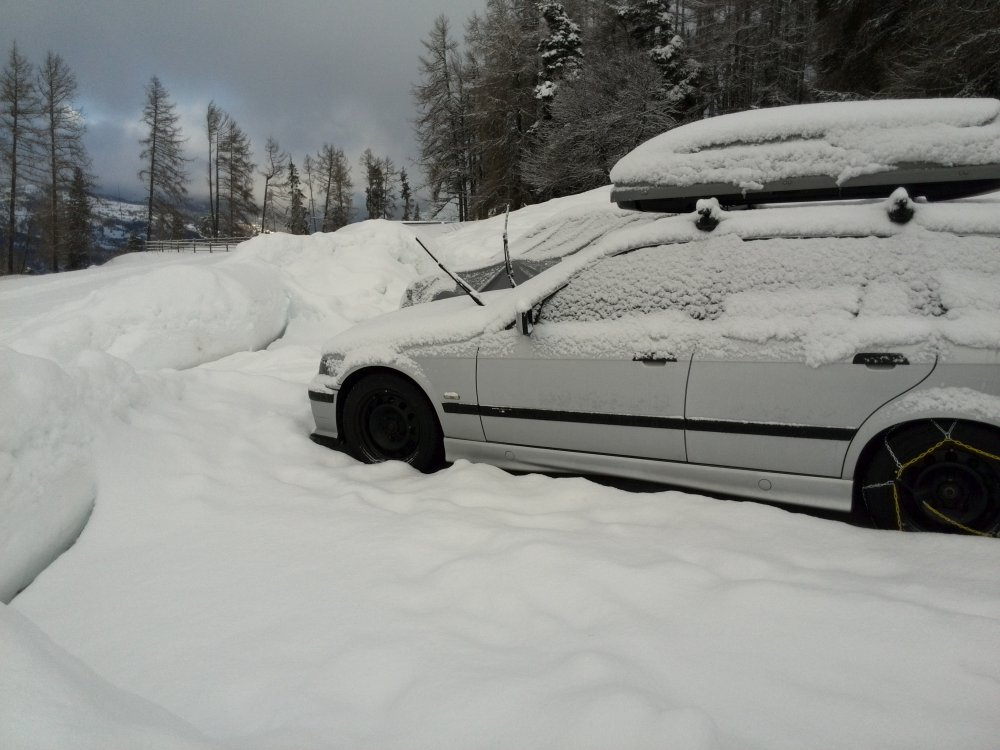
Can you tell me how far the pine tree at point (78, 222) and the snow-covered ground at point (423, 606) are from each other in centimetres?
3926

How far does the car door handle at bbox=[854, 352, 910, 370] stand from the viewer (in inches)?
98.6

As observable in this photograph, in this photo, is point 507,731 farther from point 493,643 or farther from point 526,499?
point 526,499

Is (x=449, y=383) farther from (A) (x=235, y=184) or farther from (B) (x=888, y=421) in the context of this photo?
(A) (x=235, y=184)

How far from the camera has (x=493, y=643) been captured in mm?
1912

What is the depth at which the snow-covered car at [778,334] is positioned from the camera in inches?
99.0

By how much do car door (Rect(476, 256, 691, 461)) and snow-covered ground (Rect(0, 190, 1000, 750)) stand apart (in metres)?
0.31

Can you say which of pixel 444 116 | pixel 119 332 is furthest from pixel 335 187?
pixel 119 332

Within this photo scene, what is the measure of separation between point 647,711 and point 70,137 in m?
41.9

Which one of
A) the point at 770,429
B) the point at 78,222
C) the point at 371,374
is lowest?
the point at 770,429

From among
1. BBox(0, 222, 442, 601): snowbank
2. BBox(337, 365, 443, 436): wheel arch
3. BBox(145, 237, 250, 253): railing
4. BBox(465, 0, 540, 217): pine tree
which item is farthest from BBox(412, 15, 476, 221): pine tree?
BBox(337, 365, 443, 436): wheel arch

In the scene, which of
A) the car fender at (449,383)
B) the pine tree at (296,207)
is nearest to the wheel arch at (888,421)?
the car fender at (449,383)

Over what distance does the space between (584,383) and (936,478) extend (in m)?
1.67

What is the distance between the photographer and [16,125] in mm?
30234

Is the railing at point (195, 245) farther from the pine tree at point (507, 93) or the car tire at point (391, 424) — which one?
the car tire at point (391, 424)
